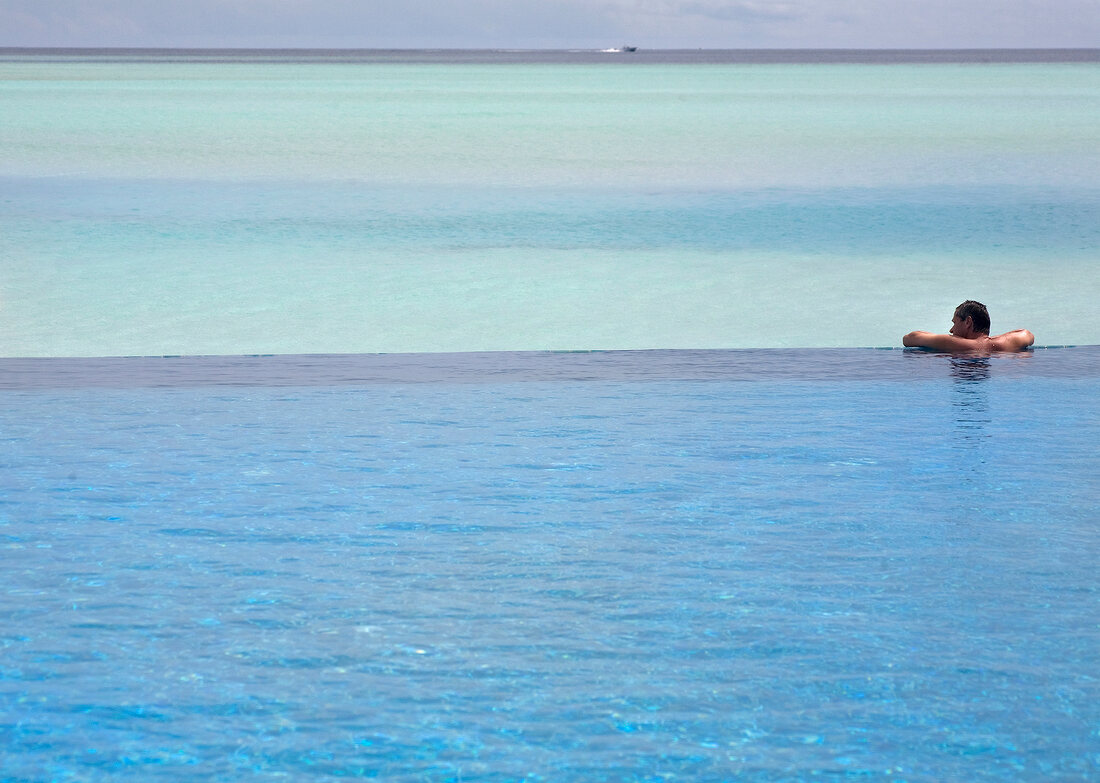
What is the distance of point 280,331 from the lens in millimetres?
6703

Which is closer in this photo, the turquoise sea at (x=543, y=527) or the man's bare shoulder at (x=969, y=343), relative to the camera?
the turquoise sea at (x=543, y=527)

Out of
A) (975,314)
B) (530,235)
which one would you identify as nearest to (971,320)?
(975,314)

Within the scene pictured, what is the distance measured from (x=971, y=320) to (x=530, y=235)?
614 centimetres

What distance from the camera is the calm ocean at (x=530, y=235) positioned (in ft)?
22.8

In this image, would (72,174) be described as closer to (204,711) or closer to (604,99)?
(204,711)

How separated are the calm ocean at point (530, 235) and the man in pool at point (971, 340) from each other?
0.99m

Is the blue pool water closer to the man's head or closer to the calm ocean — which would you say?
the man's head

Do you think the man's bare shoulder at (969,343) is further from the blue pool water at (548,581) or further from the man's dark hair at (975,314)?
the blue pool water at (548,581)

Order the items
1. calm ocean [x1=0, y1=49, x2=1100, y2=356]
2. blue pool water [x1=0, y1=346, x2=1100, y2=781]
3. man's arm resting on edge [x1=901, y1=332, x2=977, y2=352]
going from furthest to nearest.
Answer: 1. calm ocean [x1=0, y1=49, x2=1100, y2=356]
2. man's arm resting on edge [x1=901, y1=332, x2=977, y2=352]
3. blue pool water [x1=0, y1=346, x2=1100, y2=781]

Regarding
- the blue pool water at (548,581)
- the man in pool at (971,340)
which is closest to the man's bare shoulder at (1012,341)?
the man in pool at (971,340)

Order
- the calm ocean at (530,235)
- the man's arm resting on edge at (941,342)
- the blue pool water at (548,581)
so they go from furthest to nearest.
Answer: the calm ocean at (530,235)
the man's arm resting on edge at (941,342)
the blue pool water at (548,581)

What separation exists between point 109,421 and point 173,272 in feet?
16.3

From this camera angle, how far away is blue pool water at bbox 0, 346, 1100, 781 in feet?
7.22

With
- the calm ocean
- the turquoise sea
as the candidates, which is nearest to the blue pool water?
the turquoise sea
